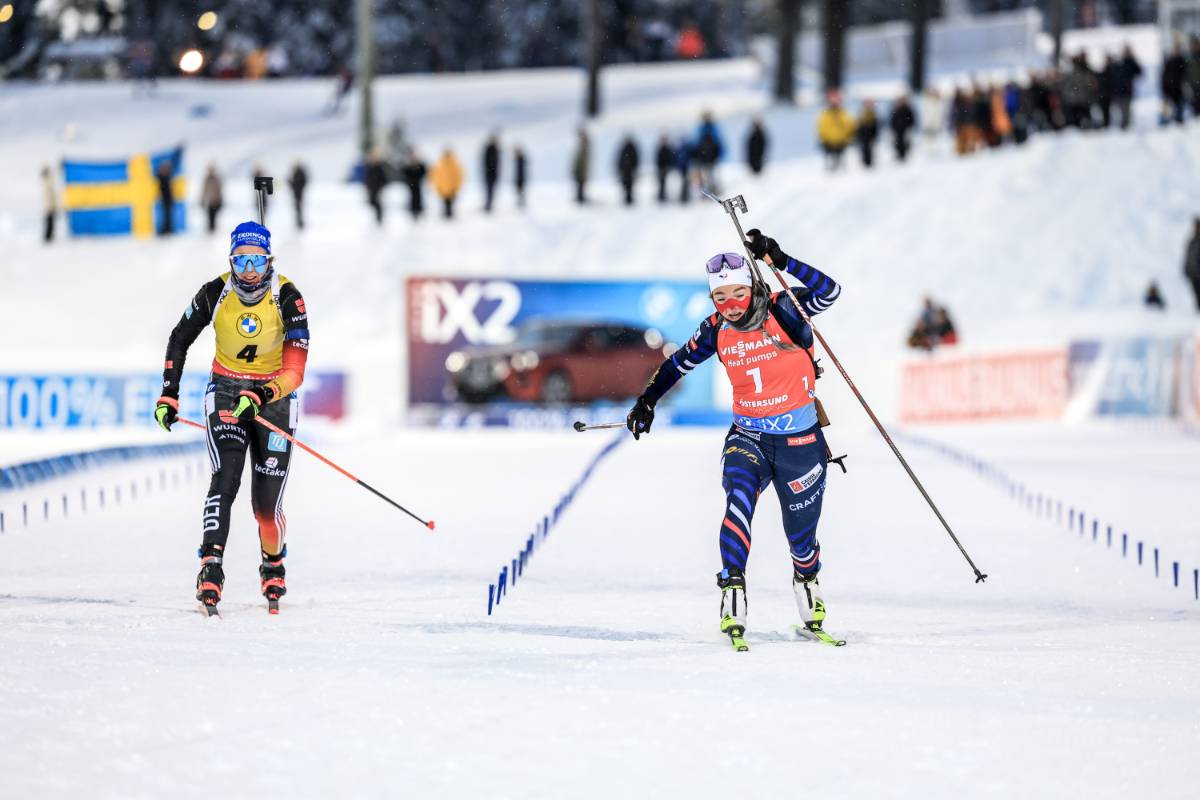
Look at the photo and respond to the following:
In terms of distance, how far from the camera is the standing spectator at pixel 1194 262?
2795 centimetres

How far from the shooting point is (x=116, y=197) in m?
34.5

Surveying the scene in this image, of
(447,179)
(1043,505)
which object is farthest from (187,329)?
(447,179)

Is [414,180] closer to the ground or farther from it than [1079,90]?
closer to the ground

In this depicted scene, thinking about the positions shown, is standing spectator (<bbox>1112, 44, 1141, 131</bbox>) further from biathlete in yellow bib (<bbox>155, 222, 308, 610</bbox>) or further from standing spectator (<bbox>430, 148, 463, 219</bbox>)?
biathlete in yellow bib (<bbox>155, 222, 308, 610</bbox>)

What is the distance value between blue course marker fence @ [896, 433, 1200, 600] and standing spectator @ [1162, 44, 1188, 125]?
11994 mm

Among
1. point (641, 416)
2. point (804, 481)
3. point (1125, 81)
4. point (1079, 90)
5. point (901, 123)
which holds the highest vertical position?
point (1125, 81)

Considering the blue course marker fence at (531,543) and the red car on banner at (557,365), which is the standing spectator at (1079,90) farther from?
the blue course marker fence at (531,543)

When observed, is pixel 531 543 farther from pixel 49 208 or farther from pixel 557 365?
pixel 49 208

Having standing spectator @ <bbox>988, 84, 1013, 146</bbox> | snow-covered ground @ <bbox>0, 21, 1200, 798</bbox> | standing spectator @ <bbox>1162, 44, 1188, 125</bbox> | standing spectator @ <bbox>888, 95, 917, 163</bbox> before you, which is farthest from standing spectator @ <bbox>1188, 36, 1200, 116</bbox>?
standing spectator @ <bbox>888, 95, 917, 163</bbox>

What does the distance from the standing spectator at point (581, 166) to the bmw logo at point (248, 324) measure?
24447mm

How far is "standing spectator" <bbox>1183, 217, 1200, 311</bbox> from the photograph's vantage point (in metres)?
28.0

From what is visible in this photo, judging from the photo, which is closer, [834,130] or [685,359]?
[685,359]

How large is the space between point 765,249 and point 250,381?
8.34 ft

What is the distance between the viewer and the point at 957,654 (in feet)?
27.6
